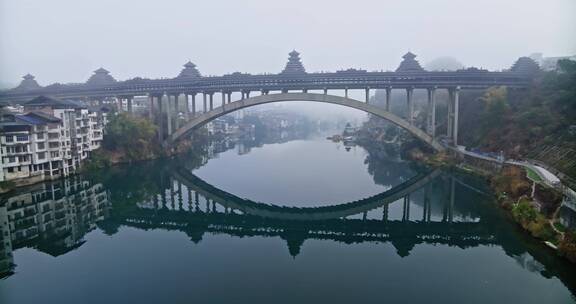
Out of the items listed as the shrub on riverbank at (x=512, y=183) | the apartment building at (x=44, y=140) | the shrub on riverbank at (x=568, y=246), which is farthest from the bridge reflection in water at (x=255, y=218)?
the apartment building at (x=44, y=140)

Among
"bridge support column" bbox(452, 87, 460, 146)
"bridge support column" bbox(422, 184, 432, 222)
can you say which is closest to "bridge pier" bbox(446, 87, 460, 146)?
"bridge support column" bbox(452, 87, 460, 146)

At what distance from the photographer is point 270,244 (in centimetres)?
1441

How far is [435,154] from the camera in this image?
30.6 meters

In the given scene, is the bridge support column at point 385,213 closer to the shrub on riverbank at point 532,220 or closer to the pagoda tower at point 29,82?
the shrub on riverbank at point 532,220

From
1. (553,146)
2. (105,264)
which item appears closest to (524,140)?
(553,146)

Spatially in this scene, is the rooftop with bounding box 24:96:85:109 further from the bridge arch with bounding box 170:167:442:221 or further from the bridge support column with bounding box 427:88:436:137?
the bridge support column with bounding box 427:88:436:137

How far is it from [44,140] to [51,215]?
323 inches

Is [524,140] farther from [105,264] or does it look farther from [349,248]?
[105,264]

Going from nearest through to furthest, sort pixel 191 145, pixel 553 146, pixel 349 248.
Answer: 1. pixel 349 248
2. pixel 553 146
3. pixel 191 145

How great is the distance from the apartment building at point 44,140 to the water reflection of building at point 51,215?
1.48 metres

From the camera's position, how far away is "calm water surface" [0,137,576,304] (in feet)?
34.0

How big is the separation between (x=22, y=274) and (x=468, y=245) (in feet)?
48.5

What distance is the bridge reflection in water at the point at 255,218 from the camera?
1427 cm

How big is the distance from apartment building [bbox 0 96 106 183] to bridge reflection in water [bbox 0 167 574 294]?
149 centimetres
